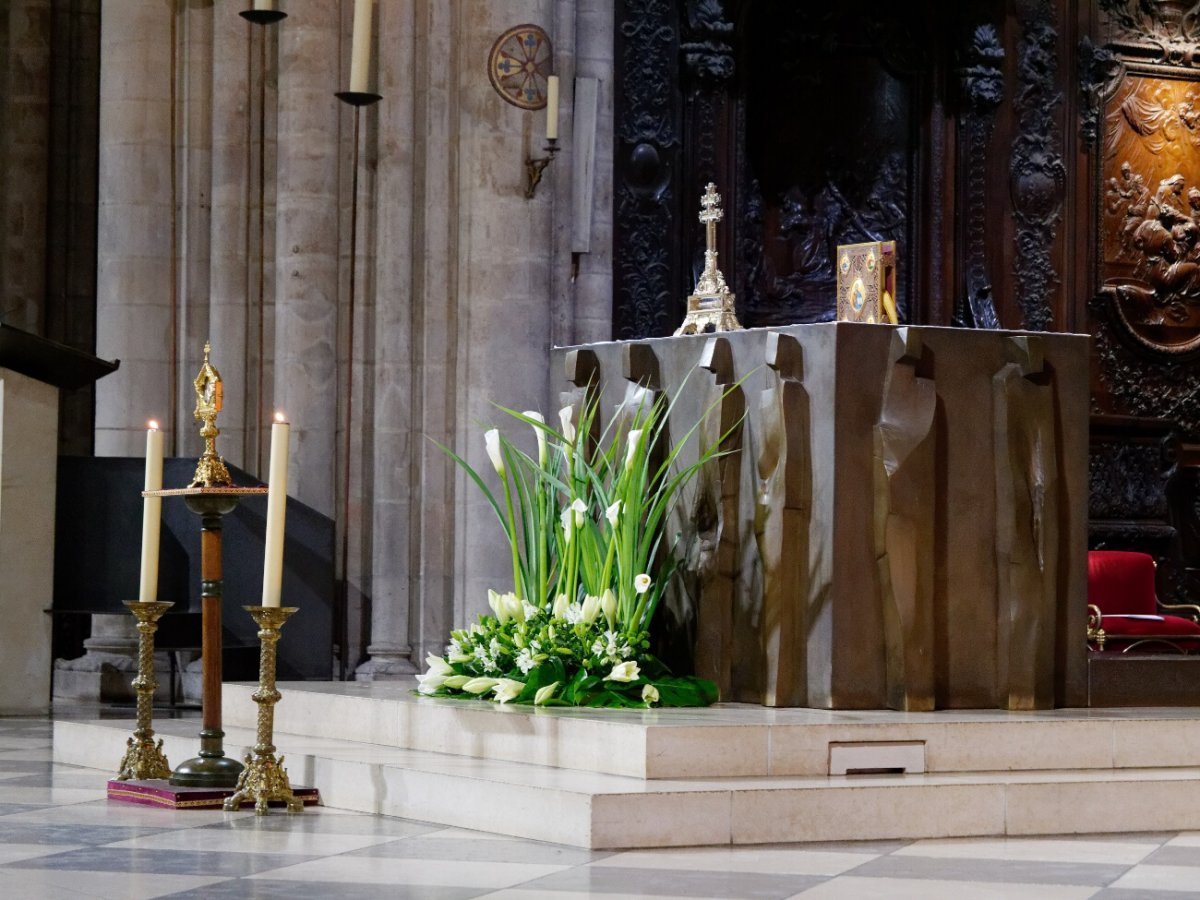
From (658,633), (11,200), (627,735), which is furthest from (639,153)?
(627,735)

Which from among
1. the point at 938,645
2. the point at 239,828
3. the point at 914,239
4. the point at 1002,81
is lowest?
the point at 239,828

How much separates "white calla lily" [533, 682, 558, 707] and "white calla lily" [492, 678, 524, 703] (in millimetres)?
72

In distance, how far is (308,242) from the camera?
39.8ft

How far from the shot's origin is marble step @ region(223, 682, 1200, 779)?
19.4 ft

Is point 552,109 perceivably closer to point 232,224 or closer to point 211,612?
point 232,224

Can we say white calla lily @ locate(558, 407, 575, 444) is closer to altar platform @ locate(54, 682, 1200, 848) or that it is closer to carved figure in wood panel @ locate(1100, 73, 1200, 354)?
altar platform @ locate(54, 682, 1200, 848)

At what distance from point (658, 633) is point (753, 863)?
7.13ft

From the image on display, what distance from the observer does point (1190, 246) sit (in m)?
15.5

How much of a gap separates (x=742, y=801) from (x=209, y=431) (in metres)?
2.14

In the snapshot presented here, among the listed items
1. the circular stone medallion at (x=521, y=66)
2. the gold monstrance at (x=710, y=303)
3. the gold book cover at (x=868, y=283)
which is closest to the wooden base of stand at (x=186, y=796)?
the gold book cover at (x=868, y=283)

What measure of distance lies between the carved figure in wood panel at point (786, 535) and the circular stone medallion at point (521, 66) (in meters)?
5.87

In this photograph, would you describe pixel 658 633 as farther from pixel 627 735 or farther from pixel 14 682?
pixel 14 682

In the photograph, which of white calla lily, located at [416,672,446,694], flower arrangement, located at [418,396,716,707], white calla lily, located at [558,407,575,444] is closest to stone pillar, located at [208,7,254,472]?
white calla lily, located at [558,407,575,444]

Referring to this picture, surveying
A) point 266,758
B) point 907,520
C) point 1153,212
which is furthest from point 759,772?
point 1153,212
